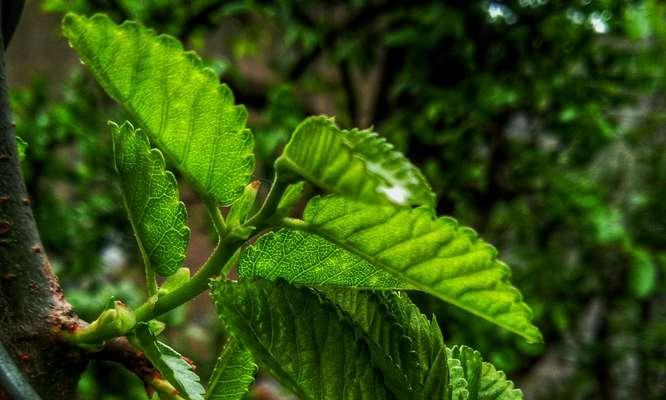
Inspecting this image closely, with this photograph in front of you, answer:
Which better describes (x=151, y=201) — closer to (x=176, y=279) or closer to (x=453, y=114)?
(x=176, y=279)

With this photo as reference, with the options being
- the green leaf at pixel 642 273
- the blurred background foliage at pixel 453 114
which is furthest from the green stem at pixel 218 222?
the green leaf at pixel 642 273

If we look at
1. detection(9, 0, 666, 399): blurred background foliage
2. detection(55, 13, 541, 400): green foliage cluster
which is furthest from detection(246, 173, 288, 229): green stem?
detection(9, 0, 666, 399): blurred background foliage

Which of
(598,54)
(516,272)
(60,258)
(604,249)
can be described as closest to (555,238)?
(604,249)

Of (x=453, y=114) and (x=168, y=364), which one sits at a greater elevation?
(x=453, y=114)

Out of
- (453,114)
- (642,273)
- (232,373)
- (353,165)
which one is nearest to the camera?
(353,165)

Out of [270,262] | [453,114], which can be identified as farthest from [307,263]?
[453,114]

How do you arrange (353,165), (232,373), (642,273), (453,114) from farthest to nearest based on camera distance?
1. (642,273)
2. (453,114)
3. (232,373)
4. (353,165)
